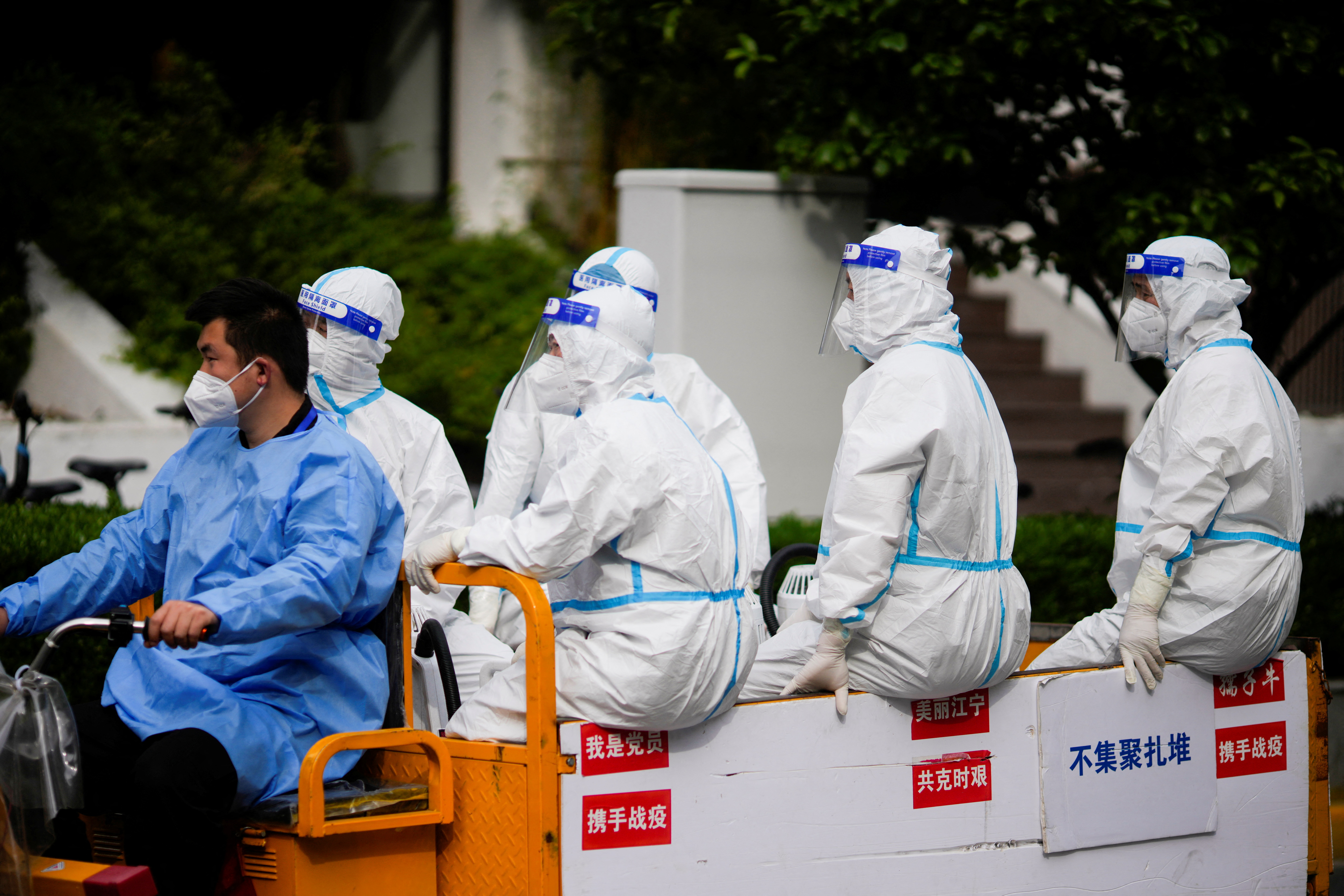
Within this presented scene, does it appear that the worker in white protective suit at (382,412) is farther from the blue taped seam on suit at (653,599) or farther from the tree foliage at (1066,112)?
the tree foliage at (1066,112)

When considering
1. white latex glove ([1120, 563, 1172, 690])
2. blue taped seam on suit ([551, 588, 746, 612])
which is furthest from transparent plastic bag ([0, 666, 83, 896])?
white latex glove ([1120, 563, 1172, 690])

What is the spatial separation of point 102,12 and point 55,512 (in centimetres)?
705

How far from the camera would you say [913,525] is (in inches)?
163

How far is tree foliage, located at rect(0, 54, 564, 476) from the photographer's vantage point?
941 cm

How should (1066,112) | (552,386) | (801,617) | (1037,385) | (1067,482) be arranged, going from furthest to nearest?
(1037,385), (1067,482), (1066,112), (801,617), (552,386)

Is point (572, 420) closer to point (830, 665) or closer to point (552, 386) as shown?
point (552, 386)

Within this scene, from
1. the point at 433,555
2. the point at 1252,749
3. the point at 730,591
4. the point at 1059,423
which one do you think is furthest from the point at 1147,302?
the point at 1059,423

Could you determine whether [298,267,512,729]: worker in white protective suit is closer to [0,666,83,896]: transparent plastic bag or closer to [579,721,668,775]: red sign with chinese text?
[579,721,668,775]: red sign with chinese text

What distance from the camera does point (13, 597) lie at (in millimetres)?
3719

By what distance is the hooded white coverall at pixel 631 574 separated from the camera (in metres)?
3.67

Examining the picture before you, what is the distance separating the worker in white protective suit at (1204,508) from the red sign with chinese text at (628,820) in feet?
4.89

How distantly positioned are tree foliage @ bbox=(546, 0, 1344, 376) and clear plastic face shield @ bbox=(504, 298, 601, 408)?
2922 millimetres

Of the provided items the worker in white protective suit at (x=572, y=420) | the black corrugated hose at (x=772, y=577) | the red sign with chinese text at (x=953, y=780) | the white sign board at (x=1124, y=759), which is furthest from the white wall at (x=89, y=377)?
the white sign board at (x=1124, y=759)

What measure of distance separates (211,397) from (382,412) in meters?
1.38
